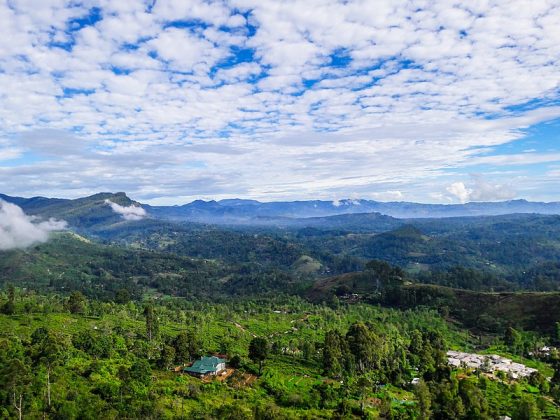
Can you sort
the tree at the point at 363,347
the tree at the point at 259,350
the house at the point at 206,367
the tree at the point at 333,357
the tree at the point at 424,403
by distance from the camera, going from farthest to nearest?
the tree at the point at 363,347, the tree at the point at 333,357, the tree at the point at 259,350, the house at the point at 206,367, the tree at the point at 424,403

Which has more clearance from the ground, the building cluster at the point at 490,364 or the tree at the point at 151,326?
the tree at the point at 151,326

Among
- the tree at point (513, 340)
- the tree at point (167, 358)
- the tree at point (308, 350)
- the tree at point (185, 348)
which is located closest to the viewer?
the tree at point (167, 358)

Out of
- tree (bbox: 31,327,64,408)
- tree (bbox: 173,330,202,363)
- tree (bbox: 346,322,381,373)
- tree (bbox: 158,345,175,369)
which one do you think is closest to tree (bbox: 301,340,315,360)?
tree (bbox: 346,322,381,373)

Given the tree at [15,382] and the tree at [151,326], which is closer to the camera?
the tree at [15,382]

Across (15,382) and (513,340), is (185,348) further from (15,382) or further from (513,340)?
(513,340)

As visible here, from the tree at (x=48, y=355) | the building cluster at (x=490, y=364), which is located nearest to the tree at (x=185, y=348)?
the tree at (x=48, y=355)

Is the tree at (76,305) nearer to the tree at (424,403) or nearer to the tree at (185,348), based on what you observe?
the tree at (185,348)

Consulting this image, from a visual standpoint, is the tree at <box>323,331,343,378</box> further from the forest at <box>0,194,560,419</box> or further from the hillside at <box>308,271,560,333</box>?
the hillside at <box>308,271,560,333</box>
